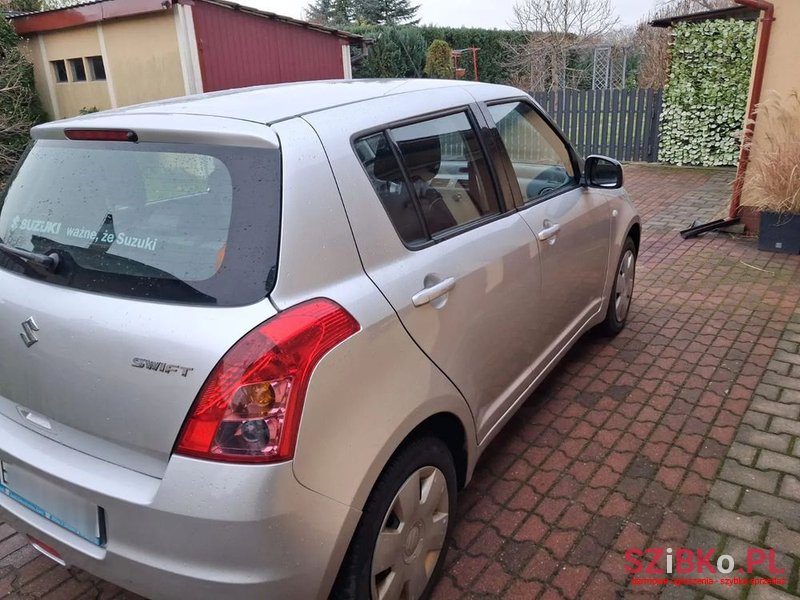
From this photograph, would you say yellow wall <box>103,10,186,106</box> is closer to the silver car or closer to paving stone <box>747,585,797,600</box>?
the silver car

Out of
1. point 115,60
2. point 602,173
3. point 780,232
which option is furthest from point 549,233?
point 115,60

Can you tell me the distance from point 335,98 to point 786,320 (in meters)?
4.12

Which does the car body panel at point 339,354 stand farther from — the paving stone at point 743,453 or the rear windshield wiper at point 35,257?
the paving stone at point 743,453

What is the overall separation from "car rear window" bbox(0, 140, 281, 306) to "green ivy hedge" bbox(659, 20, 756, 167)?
37.2 ft

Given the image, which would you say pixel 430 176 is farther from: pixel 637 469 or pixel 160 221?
pixel 637 469

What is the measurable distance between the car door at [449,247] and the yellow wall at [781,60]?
16.7ft

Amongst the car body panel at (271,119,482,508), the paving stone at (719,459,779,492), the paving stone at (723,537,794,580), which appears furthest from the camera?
the paving stone at (719,459,779,492)

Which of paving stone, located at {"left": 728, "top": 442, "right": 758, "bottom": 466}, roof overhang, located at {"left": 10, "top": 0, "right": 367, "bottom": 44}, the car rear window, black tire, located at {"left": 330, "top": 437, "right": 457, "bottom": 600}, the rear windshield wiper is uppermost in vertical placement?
roof overhang, located at {"left": 10, "top": 0, "right": 367, "bottom": 44}

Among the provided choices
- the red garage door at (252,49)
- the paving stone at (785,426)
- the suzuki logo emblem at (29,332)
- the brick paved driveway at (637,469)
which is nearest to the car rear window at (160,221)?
the suzuki logo emblem at (29,332)

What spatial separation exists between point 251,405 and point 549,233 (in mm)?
1895

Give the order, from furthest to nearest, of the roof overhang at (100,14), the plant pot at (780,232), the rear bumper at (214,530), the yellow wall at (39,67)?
the yellow wall at (39,67), the roof overhang at (100,14), the plant pot at (780,232), the rear bumper at (214,530)

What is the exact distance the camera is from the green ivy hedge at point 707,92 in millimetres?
10766

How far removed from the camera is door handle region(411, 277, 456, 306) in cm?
203

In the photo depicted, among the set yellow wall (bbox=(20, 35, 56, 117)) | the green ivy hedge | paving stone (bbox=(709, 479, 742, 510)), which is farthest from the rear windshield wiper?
yellow wall (bbox=(20, 35, 56, 117))
